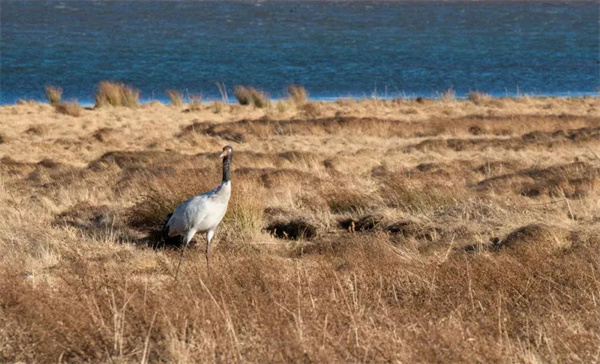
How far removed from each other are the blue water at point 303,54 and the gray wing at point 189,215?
83.7ft

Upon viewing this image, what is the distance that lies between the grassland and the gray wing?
0.30 meters

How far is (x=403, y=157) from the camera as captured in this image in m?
17.3

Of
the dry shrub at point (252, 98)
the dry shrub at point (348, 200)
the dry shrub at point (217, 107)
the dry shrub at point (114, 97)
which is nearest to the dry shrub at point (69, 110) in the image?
the dry shrub at point (114, 97)

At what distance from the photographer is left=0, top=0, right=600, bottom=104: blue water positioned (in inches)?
1577

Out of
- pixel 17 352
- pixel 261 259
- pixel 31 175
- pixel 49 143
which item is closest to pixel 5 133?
pixel 49 143

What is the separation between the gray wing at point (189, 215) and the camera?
8.18 meters

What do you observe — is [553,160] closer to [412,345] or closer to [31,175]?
[31,175]

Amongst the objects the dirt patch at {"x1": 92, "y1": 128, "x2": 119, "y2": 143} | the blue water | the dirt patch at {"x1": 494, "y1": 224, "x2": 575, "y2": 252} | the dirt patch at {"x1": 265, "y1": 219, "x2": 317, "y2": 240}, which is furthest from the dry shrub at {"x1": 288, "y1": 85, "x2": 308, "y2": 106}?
the dirt patch at {"x1": 494, "y1": 224, "x2": 575, "y2": 252}

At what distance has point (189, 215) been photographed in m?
8.24

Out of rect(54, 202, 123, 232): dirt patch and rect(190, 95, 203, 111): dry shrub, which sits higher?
rect(54, 202, 123, 232): dirt patch

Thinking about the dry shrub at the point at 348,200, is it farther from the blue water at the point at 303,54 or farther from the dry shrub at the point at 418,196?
the blue water at the point at 303,54

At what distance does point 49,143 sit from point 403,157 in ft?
23.2

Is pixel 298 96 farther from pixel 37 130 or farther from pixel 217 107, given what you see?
pixel 37 130

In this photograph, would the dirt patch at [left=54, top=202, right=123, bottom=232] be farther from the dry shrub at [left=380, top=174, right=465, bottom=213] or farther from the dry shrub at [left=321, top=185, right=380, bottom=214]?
the dry shrub at [left=380, top=174, right=465, bottom=213]
